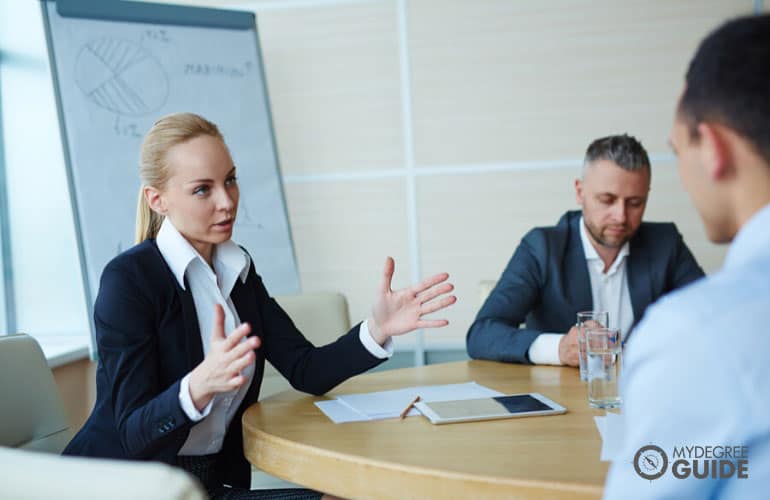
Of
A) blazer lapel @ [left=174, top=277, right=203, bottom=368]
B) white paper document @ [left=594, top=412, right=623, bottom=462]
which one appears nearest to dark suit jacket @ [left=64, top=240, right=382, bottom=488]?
blazer lapel @ [left=174, top=277, right=203, bottom=368]

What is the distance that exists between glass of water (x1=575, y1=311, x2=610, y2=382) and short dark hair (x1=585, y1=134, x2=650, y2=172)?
0.66 m

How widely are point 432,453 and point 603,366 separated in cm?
51

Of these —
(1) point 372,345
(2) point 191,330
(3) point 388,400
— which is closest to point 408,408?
(3) point 388,400

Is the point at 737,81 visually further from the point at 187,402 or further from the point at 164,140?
the point at 164,140

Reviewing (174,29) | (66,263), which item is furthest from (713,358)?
(66,263)

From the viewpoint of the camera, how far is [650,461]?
80 centimetres

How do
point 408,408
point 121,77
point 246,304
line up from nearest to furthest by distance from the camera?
point 408,408, point 246,304, point 121,77

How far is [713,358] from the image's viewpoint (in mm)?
716

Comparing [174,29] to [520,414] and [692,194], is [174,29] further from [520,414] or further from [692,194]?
[692,194]

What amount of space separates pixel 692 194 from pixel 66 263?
313 centimetres

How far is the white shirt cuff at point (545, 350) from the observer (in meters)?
1.96

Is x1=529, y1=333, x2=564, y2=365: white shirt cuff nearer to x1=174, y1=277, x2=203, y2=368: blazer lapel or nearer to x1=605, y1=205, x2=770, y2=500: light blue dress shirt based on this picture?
x1=174, y1=277, x2=203, y2=368: blazer lapel

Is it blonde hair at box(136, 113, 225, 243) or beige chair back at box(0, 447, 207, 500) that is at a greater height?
blonde hair at box(136, 113, 225, 243)

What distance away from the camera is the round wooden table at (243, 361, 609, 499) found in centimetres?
112
